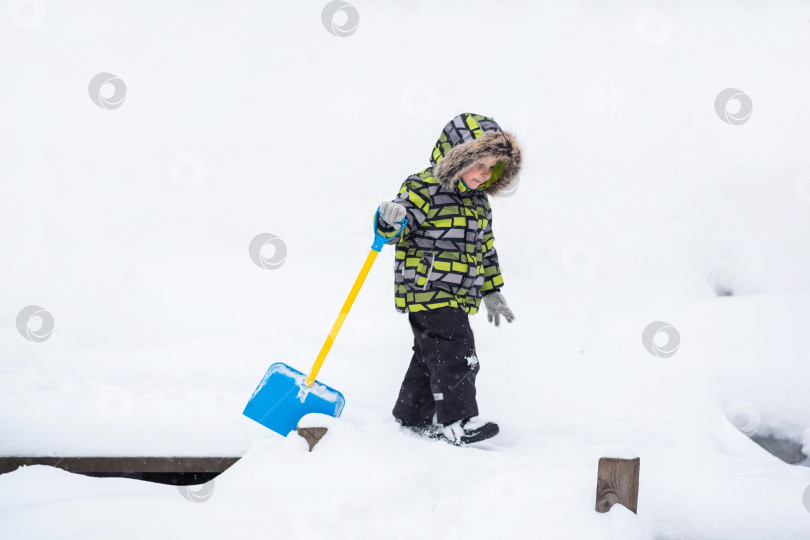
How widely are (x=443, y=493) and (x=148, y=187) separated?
3756 millimetres

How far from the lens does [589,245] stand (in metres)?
4.28

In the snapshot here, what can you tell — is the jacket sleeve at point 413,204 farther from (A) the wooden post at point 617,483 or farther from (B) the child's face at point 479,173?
(A) the wooden post at point 617,483

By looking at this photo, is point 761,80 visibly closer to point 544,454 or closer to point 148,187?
point 544,454

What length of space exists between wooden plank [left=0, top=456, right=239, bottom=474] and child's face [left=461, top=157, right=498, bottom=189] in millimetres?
1504

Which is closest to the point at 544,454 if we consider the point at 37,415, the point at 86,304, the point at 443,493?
the point at 443,493
